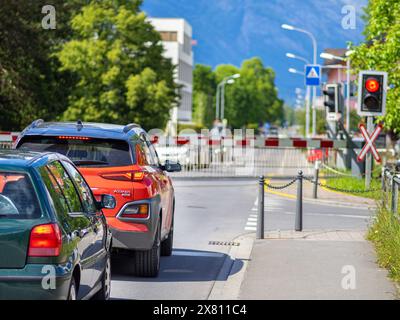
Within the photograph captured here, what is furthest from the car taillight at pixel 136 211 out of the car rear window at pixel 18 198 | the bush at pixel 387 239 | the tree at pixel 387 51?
the tree at pixel 387 51

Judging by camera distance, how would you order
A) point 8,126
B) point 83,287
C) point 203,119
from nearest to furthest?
1. point 83,287
2. point 8,126
3. point 203,119

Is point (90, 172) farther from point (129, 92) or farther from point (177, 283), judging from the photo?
point (129, 92)

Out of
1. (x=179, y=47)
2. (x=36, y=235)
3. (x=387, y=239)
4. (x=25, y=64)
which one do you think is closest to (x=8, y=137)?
(x=387, y=239)

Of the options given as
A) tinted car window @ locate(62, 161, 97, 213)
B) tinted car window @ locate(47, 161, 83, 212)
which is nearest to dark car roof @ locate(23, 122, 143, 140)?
tinted car window @ locate(62, 161, 97, 213)

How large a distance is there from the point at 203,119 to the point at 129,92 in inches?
2972

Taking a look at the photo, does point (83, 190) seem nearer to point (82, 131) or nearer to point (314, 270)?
point (82, 131)

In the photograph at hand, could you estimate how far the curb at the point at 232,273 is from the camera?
10930 mm

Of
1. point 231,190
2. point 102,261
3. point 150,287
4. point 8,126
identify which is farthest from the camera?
point 8,126

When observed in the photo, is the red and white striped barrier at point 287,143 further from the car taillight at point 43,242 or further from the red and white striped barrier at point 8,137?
the car taillight at point 43,242

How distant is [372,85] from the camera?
23453 millimetres

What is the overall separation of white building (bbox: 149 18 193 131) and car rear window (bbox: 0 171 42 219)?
127m

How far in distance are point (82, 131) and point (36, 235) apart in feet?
15.8
